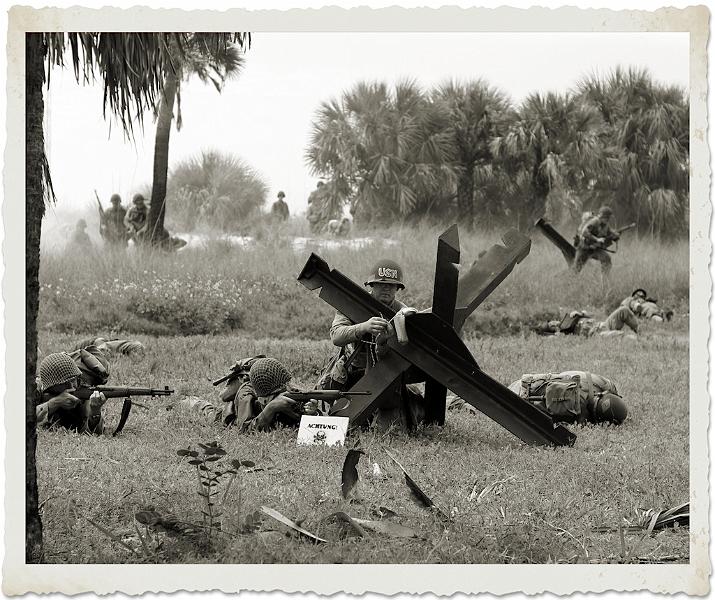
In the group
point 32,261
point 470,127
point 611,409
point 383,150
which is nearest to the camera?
point 32,261

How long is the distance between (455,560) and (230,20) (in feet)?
12.5

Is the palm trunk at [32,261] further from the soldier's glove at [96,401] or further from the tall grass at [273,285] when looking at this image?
the tall grass at [273,285]

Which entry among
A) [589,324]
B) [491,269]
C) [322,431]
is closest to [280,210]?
[589,324]

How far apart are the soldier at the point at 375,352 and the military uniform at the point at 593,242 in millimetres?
8028

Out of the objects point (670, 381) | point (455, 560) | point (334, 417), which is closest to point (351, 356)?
point (334, 417)

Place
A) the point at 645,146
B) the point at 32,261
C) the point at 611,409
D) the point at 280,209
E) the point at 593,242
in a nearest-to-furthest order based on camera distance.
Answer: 1. the point at 32,261
2. the point at 611,409
3. the point at 280,209
4. the point at 593,242
5. the point at 645,146

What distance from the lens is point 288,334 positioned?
1361cm

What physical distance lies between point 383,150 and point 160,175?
4103 millimetres

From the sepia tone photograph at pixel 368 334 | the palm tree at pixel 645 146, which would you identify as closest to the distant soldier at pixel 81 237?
the sepia tone photograph at pixel 368 334

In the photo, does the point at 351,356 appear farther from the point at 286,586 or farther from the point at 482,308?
the point at 482,308

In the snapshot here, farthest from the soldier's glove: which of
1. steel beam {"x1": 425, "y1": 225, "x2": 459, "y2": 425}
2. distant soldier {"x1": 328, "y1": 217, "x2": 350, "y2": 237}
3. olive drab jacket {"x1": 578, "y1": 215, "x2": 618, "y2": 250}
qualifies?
olive drab jacket {"x1": 578, "y1": 215, "x2": 618, "y2": 250}

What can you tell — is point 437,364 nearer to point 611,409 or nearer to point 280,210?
point 611,409

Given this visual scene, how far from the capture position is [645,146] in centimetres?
1852

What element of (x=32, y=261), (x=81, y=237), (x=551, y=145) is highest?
(x=32, y=261)
